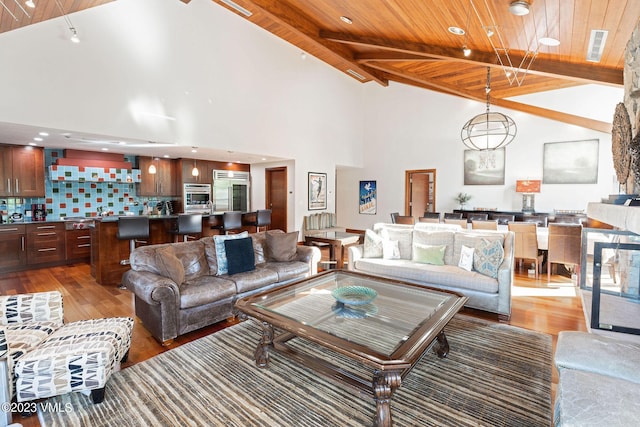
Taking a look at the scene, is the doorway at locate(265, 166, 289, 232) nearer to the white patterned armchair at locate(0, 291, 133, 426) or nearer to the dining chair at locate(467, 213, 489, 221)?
the dining chair at locate(467, 213, 489, 221)

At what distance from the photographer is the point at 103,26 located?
14.6 ft

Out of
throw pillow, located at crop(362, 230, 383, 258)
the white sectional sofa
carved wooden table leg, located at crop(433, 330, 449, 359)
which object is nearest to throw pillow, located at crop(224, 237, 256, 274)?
the white sectional sofa

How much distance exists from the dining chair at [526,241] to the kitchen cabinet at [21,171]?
8455 mm

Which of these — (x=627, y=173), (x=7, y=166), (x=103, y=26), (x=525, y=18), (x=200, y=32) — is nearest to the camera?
(x=627, y=173)

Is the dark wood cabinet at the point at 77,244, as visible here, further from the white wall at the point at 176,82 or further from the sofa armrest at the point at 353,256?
the sofa armrest at the point at 353,256

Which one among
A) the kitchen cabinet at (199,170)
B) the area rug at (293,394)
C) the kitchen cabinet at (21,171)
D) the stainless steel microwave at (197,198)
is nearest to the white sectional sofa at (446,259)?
the area rug at (293,394)

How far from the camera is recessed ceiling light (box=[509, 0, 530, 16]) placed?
2984 millimetres

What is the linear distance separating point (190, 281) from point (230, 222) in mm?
2631

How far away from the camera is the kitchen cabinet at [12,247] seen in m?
5.13

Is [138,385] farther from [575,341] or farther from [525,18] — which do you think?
[525,18]

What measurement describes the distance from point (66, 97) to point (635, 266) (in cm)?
641

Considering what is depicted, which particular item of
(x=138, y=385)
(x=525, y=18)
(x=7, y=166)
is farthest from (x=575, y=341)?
(x=7, y=166)

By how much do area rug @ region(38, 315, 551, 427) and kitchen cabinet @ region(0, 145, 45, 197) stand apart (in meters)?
5.07

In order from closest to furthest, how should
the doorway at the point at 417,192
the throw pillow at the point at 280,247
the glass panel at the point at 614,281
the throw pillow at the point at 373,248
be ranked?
the glass panel at the point at 614,281, the throw pillow at the point at 280,247, the throw pillow at the point at 373,248, the doorway at the point at 417,192
